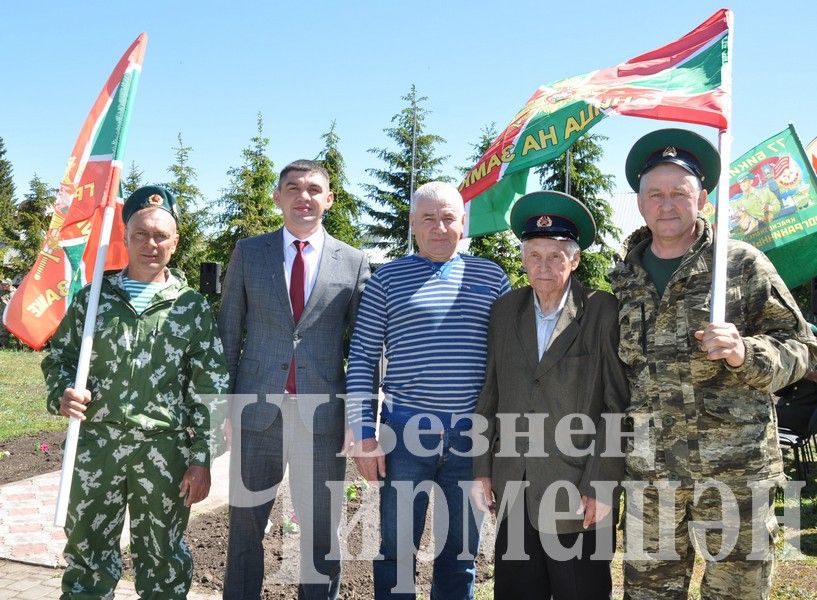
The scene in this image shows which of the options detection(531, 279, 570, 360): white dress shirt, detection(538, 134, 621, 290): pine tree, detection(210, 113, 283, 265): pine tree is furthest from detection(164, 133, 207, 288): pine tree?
detection(531, 279, 570, 360): white dress shirt

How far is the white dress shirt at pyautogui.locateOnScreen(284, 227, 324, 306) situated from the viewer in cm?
353

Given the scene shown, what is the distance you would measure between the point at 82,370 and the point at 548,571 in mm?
2239

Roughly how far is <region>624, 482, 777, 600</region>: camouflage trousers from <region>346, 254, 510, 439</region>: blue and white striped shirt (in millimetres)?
899

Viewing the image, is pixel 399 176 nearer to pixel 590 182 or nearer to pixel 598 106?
pixel 590 182

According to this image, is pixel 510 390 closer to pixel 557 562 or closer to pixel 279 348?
pixel 557 562

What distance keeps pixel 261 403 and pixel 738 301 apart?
2226mm

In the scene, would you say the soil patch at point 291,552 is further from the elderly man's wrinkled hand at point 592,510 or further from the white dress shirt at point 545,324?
the white dress shirt at point 545,324

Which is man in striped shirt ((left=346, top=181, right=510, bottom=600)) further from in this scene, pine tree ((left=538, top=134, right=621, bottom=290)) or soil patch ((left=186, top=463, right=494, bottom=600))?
pine tree ((left=538, top=134, right=621, bottom=290))

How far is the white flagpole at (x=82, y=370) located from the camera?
9.32 ft

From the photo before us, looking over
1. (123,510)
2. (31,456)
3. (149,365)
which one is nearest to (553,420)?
(149,365)

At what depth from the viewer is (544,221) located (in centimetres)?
300

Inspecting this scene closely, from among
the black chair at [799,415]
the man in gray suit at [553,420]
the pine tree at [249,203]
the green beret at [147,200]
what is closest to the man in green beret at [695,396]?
the man in gray suit at [553,420]

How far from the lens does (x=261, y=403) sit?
3371mm

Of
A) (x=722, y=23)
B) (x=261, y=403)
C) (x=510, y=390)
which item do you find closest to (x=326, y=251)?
(x=261, y=403)
